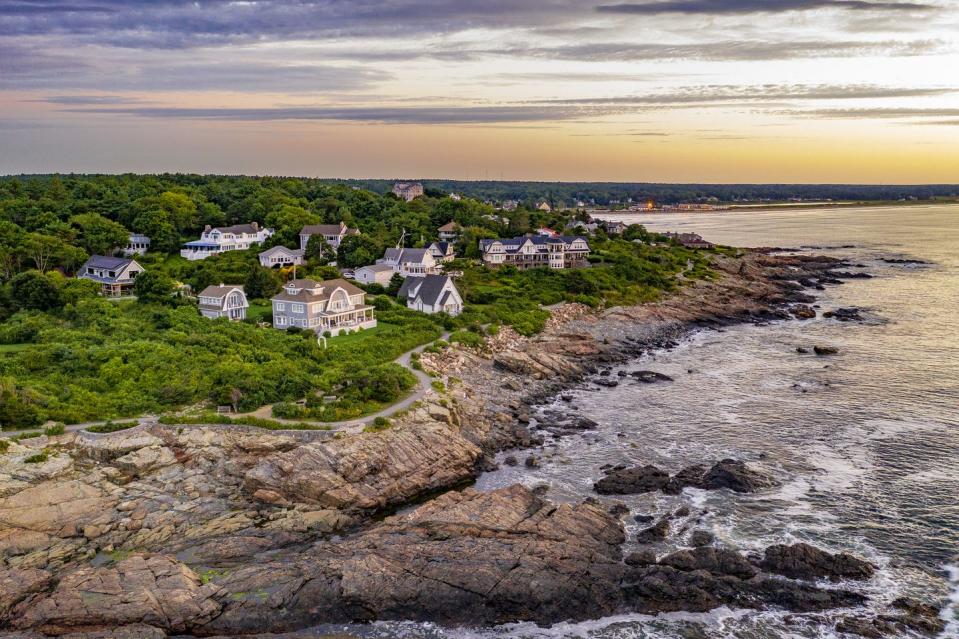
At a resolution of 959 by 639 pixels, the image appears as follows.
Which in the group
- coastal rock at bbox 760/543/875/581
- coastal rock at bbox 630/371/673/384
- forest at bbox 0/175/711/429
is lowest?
coastal rock at bbox 760/543/875/581

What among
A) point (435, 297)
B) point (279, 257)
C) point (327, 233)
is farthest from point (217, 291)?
point (327, 233)

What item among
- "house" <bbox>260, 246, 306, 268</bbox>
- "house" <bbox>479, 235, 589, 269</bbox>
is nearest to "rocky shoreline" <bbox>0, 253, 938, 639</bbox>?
"house" <bbox>260, 246, 306, 268</bbox>

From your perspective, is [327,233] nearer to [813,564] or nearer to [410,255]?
[410,255]

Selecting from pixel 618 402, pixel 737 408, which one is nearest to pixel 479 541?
pixel 618 402

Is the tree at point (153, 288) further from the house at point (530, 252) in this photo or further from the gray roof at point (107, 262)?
the house at point (530, 252)

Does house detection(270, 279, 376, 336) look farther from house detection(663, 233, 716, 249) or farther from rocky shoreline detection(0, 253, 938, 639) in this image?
house detection(663, 233, 716, 249)

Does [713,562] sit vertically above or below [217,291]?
below
